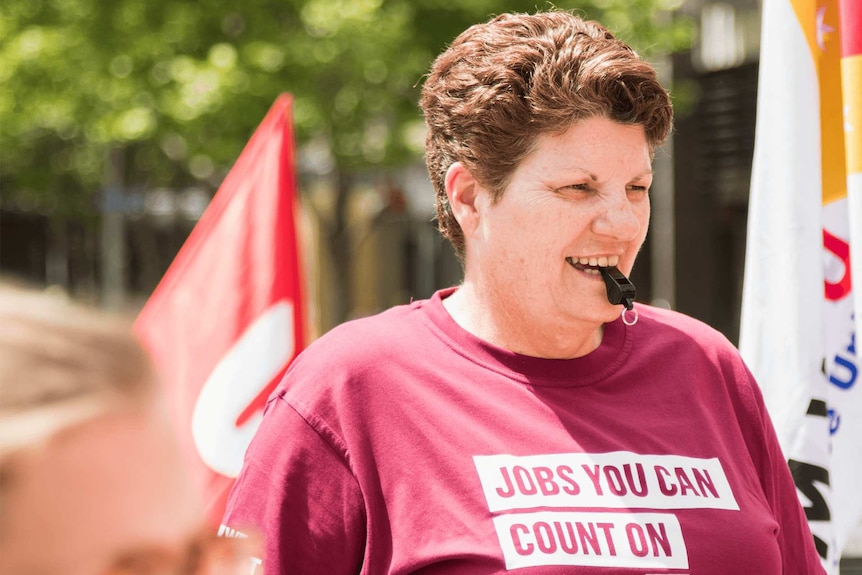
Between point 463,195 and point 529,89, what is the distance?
0.23m

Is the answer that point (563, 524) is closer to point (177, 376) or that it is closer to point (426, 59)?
point (177, 376)

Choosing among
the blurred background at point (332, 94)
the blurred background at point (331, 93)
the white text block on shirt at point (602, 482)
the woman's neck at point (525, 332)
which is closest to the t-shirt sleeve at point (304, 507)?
the white text block on shirt at point (602, 482)

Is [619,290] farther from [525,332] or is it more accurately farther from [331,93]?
[331,93]

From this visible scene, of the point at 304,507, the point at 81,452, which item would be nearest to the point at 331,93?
the point at 304,507

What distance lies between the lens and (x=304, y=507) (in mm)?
1778

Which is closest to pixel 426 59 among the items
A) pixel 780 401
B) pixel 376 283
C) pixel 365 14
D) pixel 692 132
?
pixel 365 14

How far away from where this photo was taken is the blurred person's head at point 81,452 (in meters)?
0.66

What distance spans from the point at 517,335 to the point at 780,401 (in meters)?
0.78

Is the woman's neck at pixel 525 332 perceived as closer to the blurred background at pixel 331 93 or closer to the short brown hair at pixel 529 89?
the short brown hair at pixel 529 89

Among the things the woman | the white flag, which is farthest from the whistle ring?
the white flag

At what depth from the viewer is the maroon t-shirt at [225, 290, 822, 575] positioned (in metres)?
1.73

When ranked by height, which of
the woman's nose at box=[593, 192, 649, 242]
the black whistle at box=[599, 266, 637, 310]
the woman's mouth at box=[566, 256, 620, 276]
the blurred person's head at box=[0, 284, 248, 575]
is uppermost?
the blurred person's head at box=[0, 284, 248, 575]

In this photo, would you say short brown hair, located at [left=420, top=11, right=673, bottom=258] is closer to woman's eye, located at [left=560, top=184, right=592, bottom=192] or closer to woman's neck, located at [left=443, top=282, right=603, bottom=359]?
woman's eye, located at [left=560, top=184, right=592, bottom=192]

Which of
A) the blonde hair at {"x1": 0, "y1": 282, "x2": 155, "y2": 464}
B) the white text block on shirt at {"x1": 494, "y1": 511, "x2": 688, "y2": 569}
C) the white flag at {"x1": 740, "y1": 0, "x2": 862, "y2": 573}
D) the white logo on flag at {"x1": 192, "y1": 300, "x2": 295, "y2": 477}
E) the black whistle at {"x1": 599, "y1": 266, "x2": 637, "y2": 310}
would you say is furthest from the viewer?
the white logo on flag at {"x1": 192, "y1": 300, "x2": 295, "y2": 477}
